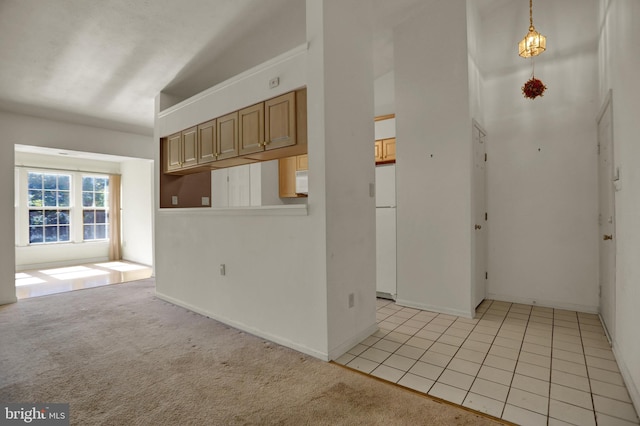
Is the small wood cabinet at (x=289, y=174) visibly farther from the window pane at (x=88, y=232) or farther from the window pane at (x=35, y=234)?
the window pane at (x=35, y=234)

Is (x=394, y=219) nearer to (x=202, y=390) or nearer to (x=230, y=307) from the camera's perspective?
(x=230, y=307)

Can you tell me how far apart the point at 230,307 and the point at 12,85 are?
407cm

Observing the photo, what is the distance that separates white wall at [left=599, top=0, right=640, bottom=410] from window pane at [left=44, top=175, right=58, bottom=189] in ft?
32.3

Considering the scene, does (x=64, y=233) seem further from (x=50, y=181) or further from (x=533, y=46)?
(x=533, y=46)

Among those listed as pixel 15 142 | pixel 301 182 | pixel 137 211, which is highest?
pixel 15 142

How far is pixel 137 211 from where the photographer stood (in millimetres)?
7746

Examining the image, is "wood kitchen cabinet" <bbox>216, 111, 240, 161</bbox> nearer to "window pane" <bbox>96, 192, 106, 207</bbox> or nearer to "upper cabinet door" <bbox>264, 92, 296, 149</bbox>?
"upper cabinet door" <bbox>264, 92, 296, 149</bbox>

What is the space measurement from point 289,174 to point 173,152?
6.23 feet

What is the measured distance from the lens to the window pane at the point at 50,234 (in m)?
7.23

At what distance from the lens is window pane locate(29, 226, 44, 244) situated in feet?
22.9


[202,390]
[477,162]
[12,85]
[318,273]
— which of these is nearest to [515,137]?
[477,162]

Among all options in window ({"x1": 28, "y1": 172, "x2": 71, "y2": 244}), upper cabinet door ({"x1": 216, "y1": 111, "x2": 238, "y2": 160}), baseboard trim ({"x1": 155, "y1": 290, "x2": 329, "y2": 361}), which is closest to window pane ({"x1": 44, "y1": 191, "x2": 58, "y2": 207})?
window ({"x1": 28, "y1": 172, "x2": 71, "y2": 244})

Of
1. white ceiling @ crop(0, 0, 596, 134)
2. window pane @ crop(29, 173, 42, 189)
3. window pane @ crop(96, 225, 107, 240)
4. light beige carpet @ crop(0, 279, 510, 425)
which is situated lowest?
light beige carpet @ crop(0, 279, 510, 425)

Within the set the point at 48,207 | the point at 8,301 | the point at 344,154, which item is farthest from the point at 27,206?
the point at 344,154
